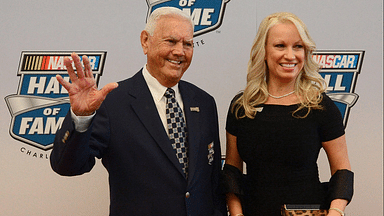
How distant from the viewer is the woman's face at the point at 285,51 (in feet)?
6.39

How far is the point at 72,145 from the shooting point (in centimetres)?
144

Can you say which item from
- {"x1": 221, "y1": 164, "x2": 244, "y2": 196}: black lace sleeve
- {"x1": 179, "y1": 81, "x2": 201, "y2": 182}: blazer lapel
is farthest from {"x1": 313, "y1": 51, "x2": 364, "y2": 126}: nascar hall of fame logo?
{"x1": 179, "y1": 81, "x2": 201, "y2": 182}: blazer lapel

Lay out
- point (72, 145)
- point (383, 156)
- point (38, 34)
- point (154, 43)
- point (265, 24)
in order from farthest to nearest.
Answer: point (383, 156)
point (38, 34)
point (265, 24)
point (154, 43)
point (72, 145)

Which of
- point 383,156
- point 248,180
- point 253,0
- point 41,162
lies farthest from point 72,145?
point 383,156

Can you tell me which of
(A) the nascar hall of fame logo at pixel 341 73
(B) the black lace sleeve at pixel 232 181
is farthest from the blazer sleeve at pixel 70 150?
(A) the nascar hall of fame logo at pixel 341 73

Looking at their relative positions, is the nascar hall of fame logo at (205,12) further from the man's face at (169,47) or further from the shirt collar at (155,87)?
the shirt collar at (155,87)

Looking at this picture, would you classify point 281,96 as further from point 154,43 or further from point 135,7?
point 135,7

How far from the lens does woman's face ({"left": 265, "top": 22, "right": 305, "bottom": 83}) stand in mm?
1947

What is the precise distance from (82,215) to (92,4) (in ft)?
5.35

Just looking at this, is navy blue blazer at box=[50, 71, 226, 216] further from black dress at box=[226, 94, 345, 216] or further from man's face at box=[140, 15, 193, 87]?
black dress at box=[226, 94, 345, 216]

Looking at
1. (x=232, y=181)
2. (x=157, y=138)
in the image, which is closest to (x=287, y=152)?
(x=232, y=181)

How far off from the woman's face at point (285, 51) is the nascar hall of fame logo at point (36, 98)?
4.77 feet

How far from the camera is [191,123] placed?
74.0 inches

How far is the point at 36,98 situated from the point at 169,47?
1341mm
